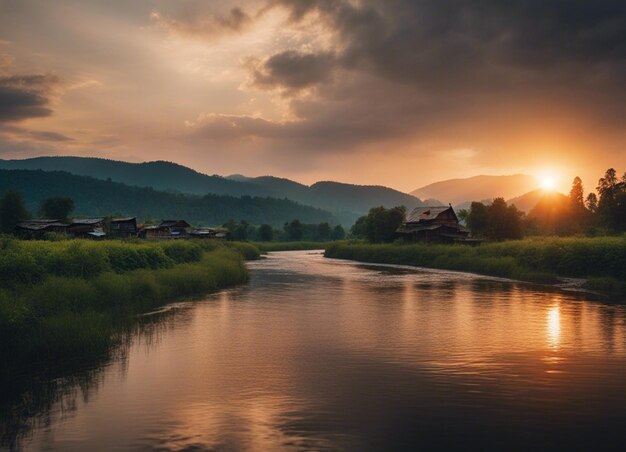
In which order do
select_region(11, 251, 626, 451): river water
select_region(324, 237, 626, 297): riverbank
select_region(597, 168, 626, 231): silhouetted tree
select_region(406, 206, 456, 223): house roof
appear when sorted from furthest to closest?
select_region(406, 206, 456, 223): house roof < select_region(597, 168, 626, 231): silhouetted tree < select_region(324, 237, 626, 297): riverbank < select_region(11, 251, 626, 451): river water

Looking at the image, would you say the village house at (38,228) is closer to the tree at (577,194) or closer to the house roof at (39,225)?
the house roof at (39,225)

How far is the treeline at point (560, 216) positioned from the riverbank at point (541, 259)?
44.4ft

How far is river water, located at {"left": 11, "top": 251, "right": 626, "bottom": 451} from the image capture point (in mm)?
14516

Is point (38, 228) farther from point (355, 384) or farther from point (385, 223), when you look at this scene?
point (355, 384)

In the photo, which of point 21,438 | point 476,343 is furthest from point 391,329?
point 21,438

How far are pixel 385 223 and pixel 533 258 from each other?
51.3m

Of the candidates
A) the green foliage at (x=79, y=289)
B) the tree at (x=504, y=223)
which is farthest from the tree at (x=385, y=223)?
the green foliage at (x=79, y=289)

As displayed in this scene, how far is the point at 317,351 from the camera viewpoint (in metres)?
24.8

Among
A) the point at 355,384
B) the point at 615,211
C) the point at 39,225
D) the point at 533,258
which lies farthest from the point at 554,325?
the point at 39,225

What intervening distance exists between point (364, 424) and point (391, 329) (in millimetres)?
15320

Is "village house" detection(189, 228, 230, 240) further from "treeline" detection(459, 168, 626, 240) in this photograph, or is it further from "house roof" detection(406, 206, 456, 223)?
"treeline" detection(459, 168, 626, 240)

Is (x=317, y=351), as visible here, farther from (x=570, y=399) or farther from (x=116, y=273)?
(x=116, y=273)

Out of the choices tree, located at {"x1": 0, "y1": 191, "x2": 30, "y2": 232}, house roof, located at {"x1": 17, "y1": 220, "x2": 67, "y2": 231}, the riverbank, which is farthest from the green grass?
the riverbank

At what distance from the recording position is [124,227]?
118438mm
